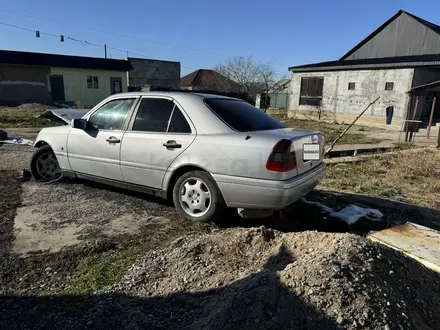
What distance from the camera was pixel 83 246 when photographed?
10.8 feet

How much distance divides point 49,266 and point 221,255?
5.00 ft

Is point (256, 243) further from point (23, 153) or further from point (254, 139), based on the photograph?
point (23, 153)

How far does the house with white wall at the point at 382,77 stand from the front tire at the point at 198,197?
14050 mm

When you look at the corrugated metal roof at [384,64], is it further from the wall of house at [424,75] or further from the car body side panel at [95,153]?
the car body side panel at [95,153]

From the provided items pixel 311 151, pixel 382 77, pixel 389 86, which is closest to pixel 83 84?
pixel 382 77

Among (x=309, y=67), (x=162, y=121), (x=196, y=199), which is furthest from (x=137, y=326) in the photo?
(x=309, y=67)

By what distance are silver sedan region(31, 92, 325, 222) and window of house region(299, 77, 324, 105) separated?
20443 mm

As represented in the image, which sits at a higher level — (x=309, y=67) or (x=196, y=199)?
(x=309, y=67)

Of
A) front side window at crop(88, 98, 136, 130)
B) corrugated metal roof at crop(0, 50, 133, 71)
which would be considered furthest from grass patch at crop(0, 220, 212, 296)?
corrugated metal roof at crop(0, 50, 133, 71)

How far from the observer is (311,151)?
3.75 metres

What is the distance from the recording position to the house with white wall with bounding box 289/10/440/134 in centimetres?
1814

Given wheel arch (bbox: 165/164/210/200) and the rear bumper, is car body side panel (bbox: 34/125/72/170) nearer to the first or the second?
wheel arch (bbox: 165/164/210/200)

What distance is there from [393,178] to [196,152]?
184 inches

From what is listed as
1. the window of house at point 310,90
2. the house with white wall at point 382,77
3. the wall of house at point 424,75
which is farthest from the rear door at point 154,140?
the window of house at point 310,90
